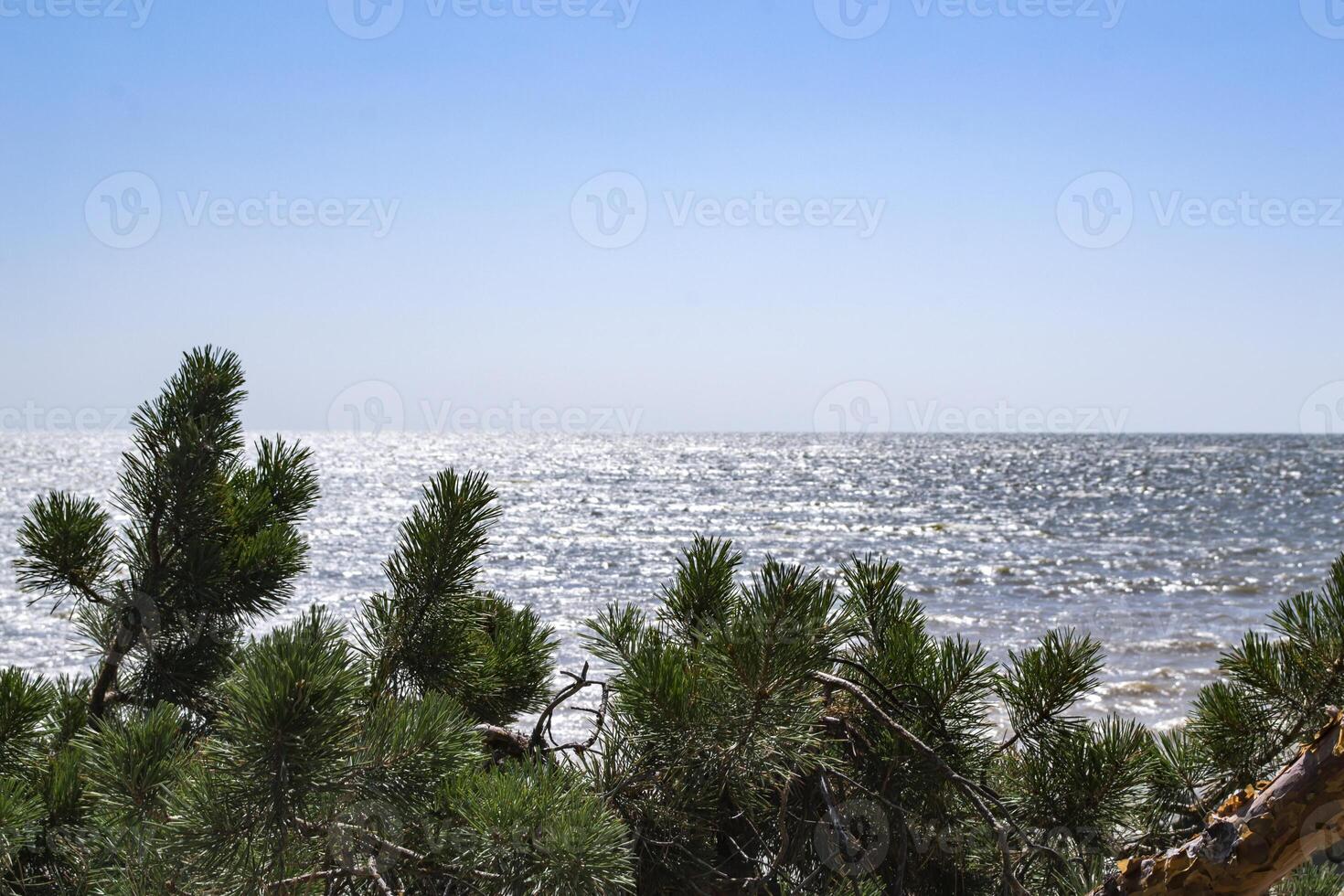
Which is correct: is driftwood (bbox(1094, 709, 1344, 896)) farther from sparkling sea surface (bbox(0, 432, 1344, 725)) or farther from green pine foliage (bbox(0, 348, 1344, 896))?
sparkling sea surface (bbox(0, 432, 1344, 725))

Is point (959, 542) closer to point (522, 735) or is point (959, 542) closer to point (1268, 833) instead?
point (522, 735)

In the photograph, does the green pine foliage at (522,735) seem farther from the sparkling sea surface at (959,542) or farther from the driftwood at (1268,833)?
the driftwood at (1268,833)

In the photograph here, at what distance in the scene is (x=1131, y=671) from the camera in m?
13.0

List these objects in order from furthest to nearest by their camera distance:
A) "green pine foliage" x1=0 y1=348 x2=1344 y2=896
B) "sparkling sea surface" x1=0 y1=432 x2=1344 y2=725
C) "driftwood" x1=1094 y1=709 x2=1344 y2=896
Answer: "sparkling sea surface" x1=0 y1=432 x2=1344 y2=725 → "green pine foliage" x1=0 y1=348 x2=1344 y2=896 → "driftwood" x1=1094 y1=709 x2=1344 y2=896

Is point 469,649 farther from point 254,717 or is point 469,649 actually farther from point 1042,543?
Result: point 1042,543

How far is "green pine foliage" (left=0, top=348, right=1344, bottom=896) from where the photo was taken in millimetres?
1315

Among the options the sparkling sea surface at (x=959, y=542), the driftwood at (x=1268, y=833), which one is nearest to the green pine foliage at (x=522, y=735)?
the sparkling sea surface at (x=959, y=542)

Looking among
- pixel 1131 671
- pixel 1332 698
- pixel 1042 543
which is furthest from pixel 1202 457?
pixel 1332 698

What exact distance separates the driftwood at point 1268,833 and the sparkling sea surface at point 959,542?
0.62m

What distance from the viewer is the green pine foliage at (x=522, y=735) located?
1315 millimetres

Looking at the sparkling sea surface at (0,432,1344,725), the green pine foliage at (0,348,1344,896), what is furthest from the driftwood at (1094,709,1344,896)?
the sparkling sea surface at (0,432,1344,725)

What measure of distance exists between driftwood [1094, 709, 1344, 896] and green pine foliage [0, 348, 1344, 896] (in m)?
0.43

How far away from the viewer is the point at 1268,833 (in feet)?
3.47

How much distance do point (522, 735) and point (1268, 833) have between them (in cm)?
136
